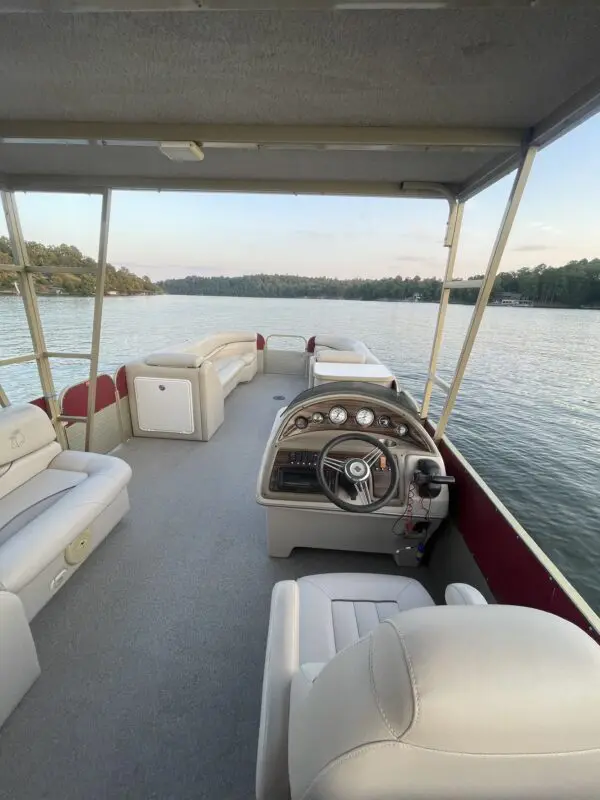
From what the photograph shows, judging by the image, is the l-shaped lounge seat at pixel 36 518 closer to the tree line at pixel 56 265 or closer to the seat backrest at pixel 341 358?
the tree line at pixel 56 265

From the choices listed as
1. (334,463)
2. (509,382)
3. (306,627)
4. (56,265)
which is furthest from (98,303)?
(509,382)

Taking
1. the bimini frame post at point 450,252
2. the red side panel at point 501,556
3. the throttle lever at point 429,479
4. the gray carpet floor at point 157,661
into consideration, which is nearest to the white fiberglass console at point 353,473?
the throttle lever at point 429,479

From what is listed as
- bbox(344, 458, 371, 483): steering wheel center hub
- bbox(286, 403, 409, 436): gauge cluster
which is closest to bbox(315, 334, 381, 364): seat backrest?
bbox(286, 403, 409, 436): gauge cluster

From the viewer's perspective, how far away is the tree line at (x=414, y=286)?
116 inches

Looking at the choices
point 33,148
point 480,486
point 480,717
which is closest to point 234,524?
point 480,486

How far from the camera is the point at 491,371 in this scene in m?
10.2

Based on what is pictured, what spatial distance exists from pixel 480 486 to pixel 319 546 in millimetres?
916

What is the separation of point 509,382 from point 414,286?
19.7 feet

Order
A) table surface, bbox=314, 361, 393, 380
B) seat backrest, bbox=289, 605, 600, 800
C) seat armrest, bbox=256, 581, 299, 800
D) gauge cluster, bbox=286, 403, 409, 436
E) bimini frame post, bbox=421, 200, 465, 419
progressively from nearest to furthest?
seat backrest, bbox=289, 605, 600, 800 → seat armrest, bbox=256, 581, 299, 800 → gauge cluster, bbox=286, 403, 409, 436 → bimini frame post, bbox=421, 200, 465, 419 → table surface, bbox=314, 361, 393, 380

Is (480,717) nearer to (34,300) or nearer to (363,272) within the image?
(34,300)

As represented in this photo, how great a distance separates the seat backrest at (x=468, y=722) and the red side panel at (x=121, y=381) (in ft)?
10.8

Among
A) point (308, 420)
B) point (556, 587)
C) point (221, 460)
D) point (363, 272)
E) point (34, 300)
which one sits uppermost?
point (363, 272)

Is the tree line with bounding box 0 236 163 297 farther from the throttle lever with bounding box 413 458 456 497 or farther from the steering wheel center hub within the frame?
the throttle lever with bounding box 413 458 456 497

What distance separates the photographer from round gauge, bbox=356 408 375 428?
1.89 m
